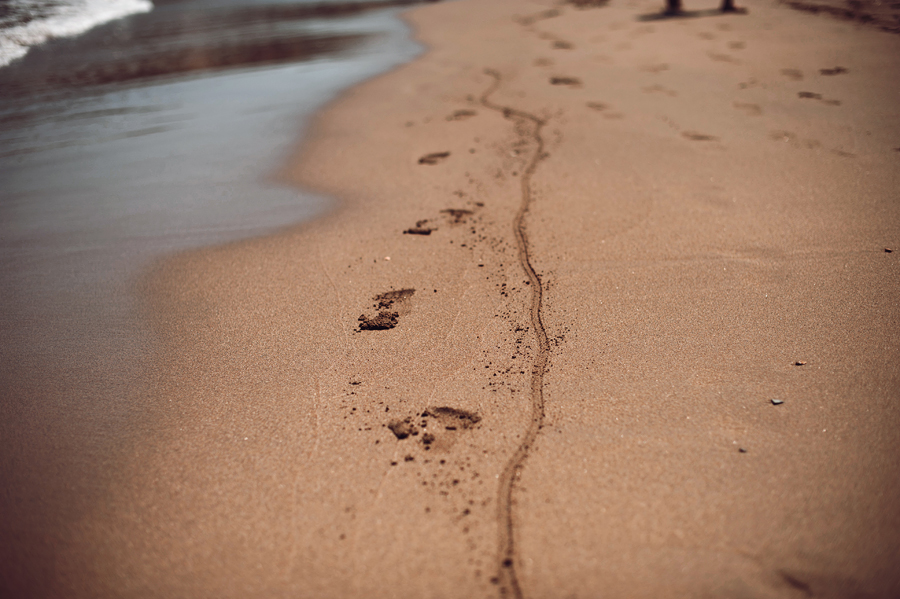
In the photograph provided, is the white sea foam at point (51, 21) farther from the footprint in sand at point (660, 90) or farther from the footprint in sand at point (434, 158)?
the footprint in sand at point (660, 90)

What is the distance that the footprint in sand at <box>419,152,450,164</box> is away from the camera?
143 inches

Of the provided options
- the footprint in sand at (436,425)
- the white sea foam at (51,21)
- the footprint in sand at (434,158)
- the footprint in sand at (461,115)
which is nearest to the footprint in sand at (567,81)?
the footprint in sand at (461,115)

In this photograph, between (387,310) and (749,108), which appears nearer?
(387,310)

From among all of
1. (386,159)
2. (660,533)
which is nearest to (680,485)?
(660,533)

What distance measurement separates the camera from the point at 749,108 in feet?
13.2

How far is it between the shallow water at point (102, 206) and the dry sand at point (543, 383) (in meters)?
0.19

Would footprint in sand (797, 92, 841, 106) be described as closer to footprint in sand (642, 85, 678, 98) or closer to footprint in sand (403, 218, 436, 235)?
footprint in sand (642, 85, 678, 98)

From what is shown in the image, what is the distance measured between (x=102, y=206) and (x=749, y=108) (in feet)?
16.0

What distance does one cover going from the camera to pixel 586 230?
274 centimetres

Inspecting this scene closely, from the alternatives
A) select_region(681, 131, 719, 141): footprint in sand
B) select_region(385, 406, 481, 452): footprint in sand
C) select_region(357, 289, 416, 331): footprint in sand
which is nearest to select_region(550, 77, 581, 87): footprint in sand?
select_region(681, 131, 719, 141): footprint in sand

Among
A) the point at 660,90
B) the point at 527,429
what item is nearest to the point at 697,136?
the point at 660,90

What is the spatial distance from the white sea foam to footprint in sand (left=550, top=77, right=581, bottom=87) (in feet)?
27.0

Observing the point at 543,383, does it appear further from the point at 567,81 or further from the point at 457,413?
the point at 567,81

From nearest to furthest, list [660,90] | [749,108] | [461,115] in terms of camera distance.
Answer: [749,108], [461,115], [660,90]
